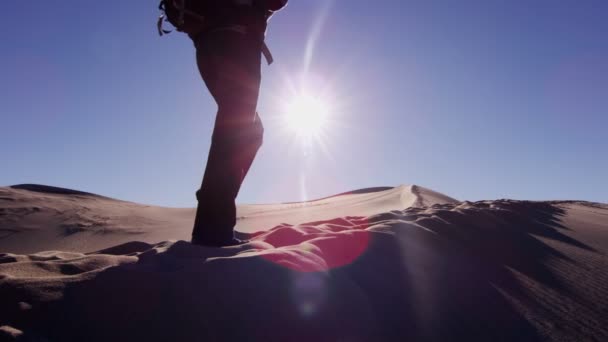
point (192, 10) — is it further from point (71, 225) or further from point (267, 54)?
point (71, 225)

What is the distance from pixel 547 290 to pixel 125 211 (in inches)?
186

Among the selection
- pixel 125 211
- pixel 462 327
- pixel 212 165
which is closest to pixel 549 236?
pixel 462 327

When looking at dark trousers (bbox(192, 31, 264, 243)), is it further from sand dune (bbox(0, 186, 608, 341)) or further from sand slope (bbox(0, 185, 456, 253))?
sand slope (bbox(0, 185, 456, 253))

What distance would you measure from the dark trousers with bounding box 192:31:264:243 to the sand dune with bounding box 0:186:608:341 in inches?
11.5

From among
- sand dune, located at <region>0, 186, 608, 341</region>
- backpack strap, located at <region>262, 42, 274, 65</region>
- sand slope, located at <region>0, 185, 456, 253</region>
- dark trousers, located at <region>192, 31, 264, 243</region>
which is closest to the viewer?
sand dune, located at <region>0, 186, 608, 341</region>

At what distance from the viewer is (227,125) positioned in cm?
194

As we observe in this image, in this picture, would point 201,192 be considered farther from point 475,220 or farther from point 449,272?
point 475,220

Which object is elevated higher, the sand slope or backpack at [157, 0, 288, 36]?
backpack at [157, 0, 288, 36]

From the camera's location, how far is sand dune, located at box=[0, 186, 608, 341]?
2.75 ft

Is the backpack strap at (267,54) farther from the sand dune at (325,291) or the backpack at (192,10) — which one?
the sand dune at (325,291)

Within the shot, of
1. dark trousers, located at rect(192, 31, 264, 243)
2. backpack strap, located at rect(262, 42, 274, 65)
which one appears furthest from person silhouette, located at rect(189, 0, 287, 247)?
backpack strap, located at rect(262, 42, 274, 65)

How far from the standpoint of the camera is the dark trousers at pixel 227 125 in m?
1.88

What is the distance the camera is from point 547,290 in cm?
146

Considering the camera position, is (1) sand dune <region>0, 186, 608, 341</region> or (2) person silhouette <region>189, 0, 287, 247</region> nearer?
(1) sand dune <region>0, 186, 608, 341</region>
